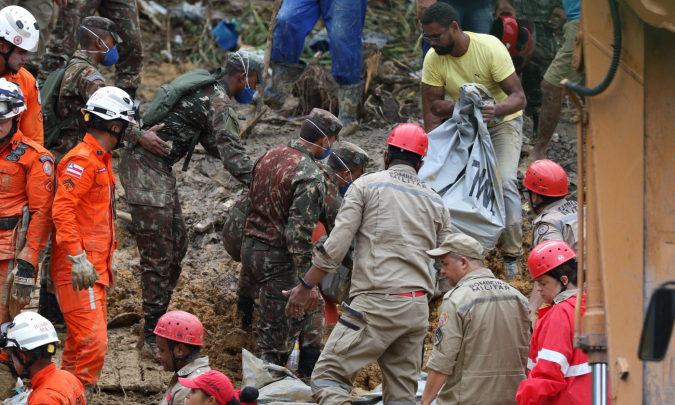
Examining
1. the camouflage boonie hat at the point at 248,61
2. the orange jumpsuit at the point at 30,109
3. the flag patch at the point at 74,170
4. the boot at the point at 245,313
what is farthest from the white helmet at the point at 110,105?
the boot at the point at 245,313

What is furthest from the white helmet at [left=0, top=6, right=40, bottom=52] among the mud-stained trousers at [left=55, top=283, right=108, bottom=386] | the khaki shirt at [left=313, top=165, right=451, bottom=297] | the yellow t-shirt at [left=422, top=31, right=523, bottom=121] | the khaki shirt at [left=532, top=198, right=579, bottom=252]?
the khaki shirt at [left=532, top=198, right=579, bottom=252]

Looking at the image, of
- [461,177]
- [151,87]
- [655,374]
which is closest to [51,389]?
[655,374]

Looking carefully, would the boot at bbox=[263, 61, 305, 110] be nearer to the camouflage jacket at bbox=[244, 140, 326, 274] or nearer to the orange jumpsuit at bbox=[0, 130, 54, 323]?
the camouflage jacket at bbox=[244, 140, 326, 274]

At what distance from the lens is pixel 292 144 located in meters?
7.03

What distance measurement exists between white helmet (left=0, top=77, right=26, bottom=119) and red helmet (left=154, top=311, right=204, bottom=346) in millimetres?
1814

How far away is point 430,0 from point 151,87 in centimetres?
570

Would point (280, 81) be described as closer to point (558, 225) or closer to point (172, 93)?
point (172, 93)

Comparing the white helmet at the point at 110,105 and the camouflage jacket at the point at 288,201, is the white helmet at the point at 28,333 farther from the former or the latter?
the camouflage jacket at the point at 288,201

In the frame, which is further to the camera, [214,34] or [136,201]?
[214,34]

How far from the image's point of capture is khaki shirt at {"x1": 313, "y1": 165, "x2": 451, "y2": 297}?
232 inches

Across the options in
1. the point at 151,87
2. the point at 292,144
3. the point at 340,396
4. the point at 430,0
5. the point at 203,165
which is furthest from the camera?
the point at 151,87

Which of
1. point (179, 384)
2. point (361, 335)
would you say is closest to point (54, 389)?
point (179, 384)

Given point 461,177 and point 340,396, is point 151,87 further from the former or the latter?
point 340,396

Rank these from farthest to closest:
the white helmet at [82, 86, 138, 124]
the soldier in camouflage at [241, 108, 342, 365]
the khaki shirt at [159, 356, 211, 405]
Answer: the soldier in camouflage at [241, 108, 342, 365]
the white helmet at [82, 86, 138, 124]
the khaki shirt at [159, 356, 211, 405]
